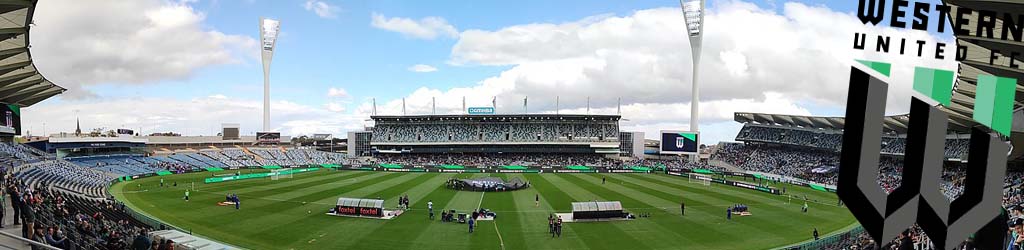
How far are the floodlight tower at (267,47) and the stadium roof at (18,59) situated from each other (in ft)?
207

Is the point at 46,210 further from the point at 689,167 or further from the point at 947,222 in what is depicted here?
the point at 689,167

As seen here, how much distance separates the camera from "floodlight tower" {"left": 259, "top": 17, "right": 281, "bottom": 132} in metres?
102

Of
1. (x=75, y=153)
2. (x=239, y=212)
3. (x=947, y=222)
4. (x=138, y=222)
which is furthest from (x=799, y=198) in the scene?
(x=75, y=153)

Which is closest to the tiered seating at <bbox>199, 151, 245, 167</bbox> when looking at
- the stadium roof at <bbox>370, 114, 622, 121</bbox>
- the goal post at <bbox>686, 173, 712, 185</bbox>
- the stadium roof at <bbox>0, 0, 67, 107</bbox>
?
the stadium roof at <bbox>370, 114, 622, 121</bbox>

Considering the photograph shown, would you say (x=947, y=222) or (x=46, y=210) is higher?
(x=947, y=222)

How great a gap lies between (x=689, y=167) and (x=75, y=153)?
247 ft

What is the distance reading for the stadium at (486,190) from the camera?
1948 centimetres

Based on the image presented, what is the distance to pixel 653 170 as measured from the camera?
70562 millimetres

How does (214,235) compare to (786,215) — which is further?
(786,215)

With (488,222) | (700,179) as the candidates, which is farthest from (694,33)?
(488,222)

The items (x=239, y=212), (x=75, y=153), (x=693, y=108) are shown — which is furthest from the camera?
(x=693, y=108)

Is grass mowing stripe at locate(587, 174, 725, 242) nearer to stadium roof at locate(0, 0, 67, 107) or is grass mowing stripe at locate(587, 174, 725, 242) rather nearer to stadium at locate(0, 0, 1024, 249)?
stadium at locate(0, 0, 1024, 249)

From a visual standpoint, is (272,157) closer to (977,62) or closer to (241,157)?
(241,157)

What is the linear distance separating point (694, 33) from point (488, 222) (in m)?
63.4
